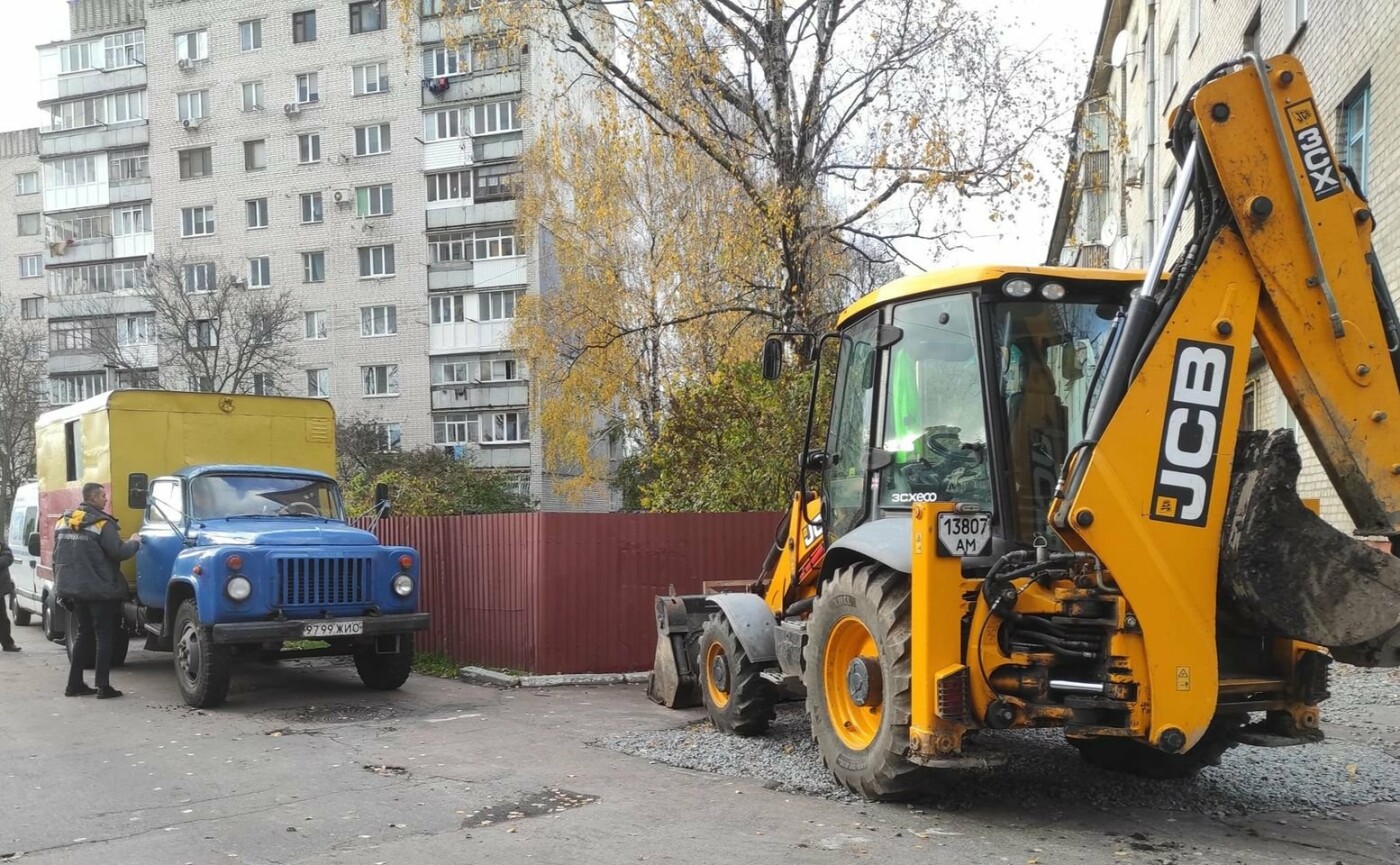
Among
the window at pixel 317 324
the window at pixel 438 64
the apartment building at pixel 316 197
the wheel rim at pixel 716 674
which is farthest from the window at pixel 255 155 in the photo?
the wheel rim at pixel 716 674

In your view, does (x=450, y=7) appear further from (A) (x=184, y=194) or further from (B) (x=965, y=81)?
(A) (x=184, y=194)

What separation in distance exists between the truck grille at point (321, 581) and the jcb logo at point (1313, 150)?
26.9ft

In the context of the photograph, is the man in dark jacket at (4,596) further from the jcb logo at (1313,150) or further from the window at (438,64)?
the window at (438,64)

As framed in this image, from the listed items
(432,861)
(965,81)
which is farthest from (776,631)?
(965,81)

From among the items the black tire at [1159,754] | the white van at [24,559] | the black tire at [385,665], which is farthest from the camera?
the white van at [24,559]

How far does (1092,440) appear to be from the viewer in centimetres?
519

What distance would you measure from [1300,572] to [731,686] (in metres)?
4.08

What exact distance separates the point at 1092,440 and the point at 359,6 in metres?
46.0

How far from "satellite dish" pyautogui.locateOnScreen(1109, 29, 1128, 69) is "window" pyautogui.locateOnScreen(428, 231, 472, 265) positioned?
23957mm

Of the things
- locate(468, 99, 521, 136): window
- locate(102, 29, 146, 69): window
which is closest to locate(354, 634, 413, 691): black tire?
locate(468, 99, 521, 136): window

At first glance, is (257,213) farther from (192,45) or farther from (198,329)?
(192,45)

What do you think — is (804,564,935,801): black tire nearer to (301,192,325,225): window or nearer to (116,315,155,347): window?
(301,192,325,225): window

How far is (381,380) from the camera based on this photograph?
1769 inches

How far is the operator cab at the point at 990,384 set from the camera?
5.96 m
